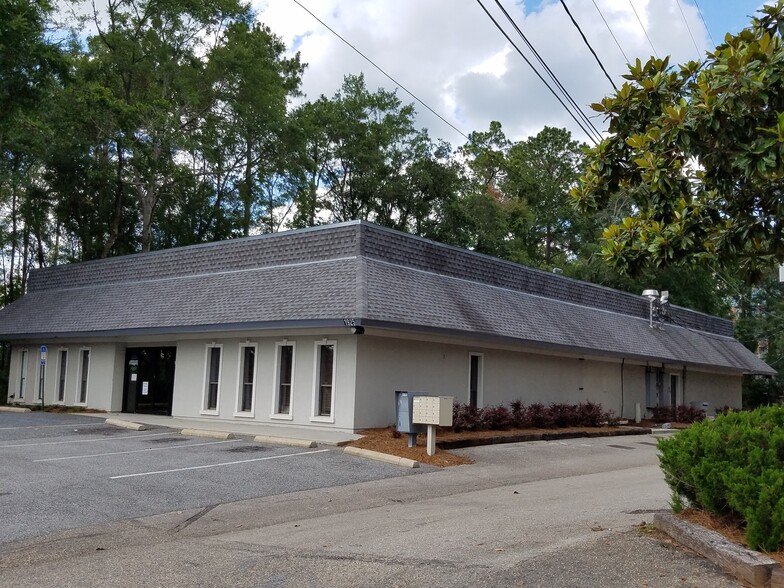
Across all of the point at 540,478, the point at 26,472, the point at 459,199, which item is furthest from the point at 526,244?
the point at 26,472

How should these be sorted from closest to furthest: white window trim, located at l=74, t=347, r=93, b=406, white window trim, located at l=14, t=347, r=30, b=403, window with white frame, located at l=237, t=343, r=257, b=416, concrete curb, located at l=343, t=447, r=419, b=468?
concrete curb, located at l=343, t=447, r=419, b=468 → window with white frame, located at l=237, t=343, r=257, b=416 → white window trim, located at l=74, t=347, r=93, b=406 → white window trim, located at l=14, t=347, r=30, b=403

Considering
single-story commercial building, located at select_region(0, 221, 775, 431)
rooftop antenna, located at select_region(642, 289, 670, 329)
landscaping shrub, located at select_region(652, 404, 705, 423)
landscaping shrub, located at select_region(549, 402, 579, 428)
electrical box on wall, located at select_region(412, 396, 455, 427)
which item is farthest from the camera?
rooftop antenna, located at select_region(642, 289, 670, 329)

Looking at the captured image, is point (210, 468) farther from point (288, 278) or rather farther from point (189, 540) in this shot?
point (288, 278)

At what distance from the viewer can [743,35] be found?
8.60 meters

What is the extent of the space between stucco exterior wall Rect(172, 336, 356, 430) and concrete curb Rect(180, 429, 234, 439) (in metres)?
2.30

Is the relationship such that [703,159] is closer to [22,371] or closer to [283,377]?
[283,377]

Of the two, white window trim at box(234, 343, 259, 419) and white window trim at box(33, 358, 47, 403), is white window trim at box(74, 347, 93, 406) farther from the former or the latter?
white window trim at box(234, 343, 259, 419)

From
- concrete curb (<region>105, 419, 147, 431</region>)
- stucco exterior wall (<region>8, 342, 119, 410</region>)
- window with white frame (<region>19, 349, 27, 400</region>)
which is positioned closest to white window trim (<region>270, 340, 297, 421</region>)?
concrete curb (<region>105, 419, 147, 431</region>)

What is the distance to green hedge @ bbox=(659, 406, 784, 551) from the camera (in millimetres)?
6781

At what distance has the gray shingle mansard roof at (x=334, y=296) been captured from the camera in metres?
19.3

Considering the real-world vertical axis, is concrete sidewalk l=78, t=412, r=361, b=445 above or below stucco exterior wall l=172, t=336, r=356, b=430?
below

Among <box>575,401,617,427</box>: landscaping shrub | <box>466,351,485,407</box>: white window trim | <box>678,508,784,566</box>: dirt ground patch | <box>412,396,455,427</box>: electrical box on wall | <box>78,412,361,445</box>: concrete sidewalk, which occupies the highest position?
<box>466,351,485,407</box>: white window trim

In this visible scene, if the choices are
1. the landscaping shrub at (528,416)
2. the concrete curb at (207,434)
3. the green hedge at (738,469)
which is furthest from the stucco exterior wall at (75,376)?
the green hedge at (738,469)

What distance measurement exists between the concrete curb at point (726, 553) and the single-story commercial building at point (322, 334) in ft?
33.5
